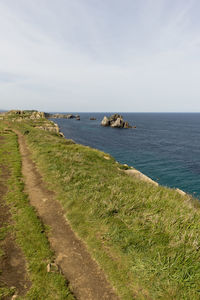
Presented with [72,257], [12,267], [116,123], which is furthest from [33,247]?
[116,123]

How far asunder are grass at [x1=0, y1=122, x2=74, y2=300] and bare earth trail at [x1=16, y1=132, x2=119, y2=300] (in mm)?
331

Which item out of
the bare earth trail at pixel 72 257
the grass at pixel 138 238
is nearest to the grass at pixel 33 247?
the bare earth trail at pixel 72 257

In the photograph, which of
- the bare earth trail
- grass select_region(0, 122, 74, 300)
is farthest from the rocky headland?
the bare earth trail

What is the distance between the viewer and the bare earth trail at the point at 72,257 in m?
5.40

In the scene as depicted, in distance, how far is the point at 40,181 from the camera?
44.8 feet

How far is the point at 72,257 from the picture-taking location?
6590 millimetres

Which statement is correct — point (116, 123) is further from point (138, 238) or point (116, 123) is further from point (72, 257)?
point (72, 257)

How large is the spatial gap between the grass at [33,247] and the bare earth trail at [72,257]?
33 cm

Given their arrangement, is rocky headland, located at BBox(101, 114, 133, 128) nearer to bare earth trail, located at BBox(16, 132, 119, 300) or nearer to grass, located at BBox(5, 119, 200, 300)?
grass, located at BBox(5, 119, 200, 300)

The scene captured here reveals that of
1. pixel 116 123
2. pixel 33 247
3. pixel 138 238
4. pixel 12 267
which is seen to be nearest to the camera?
pixel 12 267

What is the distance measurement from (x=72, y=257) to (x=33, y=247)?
1.82 metres

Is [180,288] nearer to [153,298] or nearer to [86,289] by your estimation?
[153,298]

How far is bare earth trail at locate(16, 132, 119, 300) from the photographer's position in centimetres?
540

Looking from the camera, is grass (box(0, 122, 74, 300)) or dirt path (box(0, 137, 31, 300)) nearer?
grass (box(0, 122, 74, 300))
